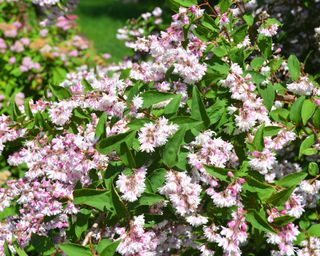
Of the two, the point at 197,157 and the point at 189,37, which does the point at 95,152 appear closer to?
the point at 197,157

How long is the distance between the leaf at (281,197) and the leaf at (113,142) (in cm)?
57

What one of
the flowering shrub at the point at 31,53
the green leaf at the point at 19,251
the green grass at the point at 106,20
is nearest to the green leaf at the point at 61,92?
the green leaf at the point at 19,251

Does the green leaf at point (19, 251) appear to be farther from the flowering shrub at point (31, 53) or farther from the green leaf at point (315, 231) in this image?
the flowering shrub at point (31, 53)

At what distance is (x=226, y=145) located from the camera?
2000 mm

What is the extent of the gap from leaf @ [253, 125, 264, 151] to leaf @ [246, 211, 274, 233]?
0.26 meters

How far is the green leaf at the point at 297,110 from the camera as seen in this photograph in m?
2.13

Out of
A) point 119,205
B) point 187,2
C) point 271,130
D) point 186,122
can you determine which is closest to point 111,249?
point 119,205

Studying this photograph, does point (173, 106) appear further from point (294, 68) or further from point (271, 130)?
point (294, 68)

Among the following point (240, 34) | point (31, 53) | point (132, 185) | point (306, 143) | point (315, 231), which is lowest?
Answer: point (31, 53)

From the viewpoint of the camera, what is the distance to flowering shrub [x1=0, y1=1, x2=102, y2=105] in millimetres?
4281

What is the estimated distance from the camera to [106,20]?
42.2 feet

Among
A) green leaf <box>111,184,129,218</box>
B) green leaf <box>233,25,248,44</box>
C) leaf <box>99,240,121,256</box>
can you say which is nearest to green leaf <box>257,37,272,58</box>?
green leaf <box>233,25,248,44</box>

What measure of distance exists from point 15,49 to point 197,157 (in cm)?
297

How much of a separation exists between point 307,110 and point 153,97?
666 mm
